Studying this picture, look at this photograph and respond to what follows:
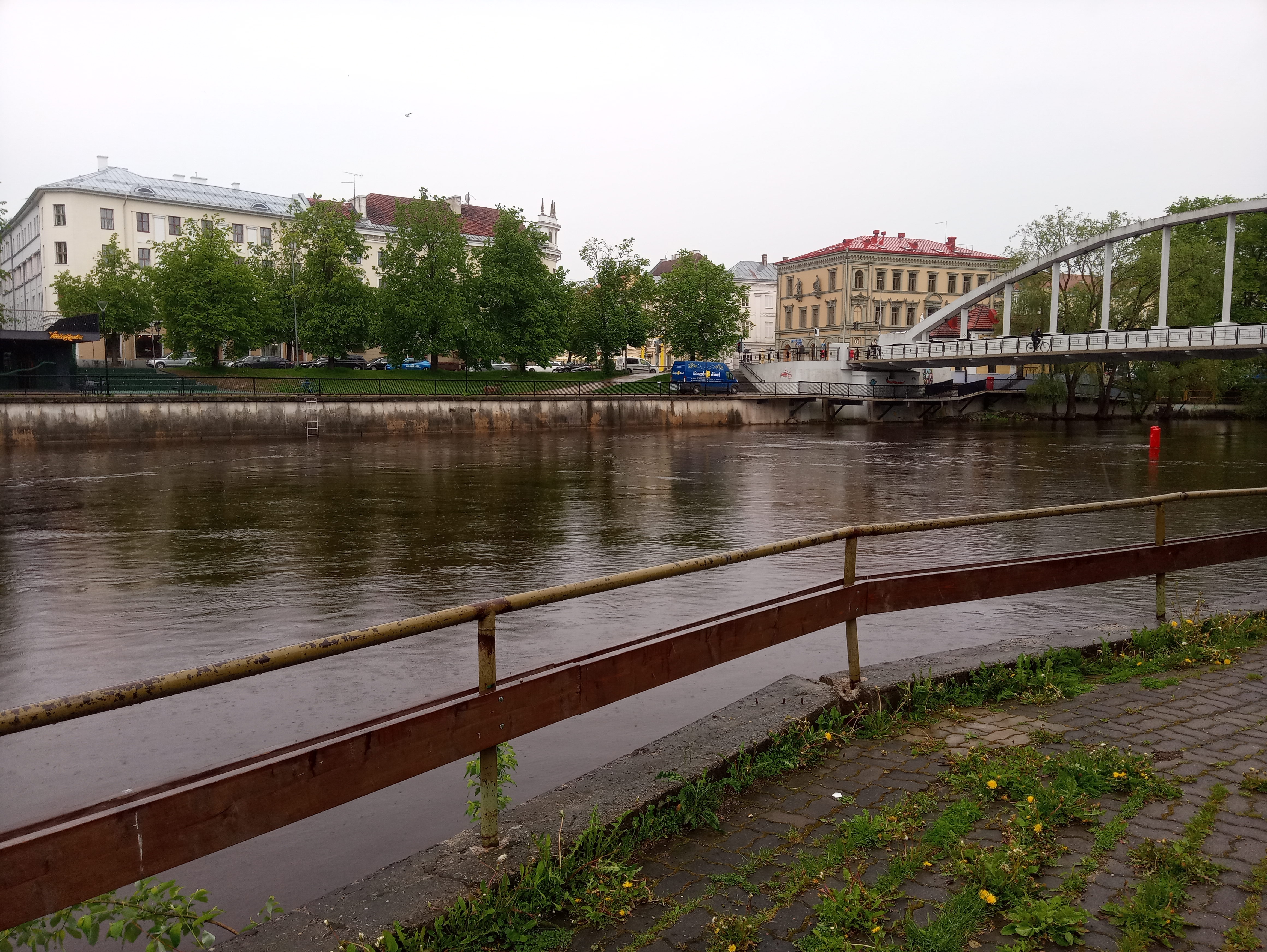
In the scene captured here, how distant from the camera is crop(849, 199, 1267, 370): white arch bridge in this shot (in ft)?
181

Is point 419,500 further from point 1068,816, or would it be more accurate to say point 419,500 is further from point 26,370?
point 26,370

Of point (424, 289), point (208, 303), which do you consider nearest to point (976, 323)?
point (424, 289)

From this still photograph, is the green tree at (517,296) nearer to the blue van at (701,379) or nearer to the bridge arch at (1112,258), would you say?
the blue van at (701,379)

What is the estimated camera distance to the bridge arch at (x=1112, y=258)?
6025 cm

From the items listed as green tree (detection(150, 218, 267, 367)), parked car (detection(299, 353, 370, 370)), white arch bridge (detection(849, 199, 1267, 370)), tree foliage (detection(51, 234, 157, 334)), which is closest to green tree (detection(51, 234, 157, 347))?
tree foliage (detection(51, 234, 157, 334))

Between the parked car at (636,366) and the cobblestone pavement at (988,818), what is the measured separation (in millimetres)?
77538

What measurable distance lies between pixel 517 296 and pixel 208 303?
65.4 feet

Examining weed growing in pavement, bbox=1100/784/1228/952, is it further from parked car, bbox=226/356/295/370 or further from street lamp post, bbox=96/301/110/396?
parked car, bbox=226/356/295/370

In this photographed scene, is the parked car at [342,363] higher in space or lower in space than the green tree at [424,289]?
lower

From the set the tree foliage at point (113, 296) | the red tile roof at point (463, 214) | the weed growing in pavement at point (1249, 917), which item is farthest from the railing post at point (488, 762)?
the red tile roof at point (463, 214)

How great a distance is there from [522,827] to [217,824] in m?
1.45

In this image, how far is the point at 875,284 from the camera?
95.9 metres

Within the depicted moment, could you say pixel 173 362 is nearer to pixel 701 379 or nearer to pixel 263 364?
pixel 263 364

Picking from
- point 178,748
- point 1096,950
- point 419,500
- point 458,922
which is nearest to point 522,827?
point 458,922
